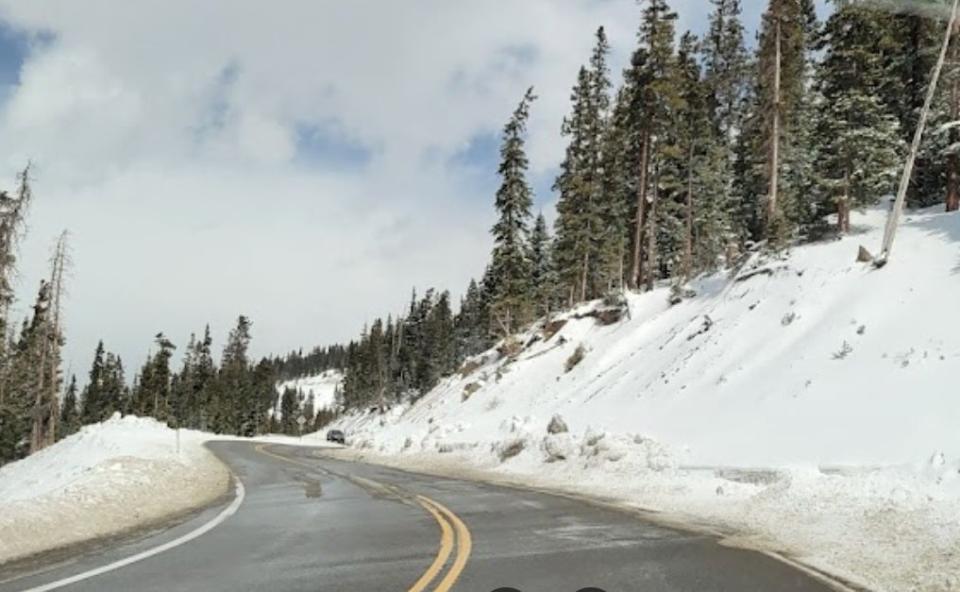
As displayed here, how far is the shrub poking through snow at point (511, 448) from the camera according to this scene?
27422mm

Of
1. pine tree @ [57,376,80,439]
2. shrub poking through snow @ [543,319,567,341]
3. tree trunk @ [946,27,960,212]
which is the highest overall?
tree trunk @ [946,27,960,212]

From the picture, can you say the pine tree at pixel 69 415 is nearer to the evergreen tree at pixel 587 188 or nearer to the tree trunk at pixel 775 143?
the evergreen tree at pixel 587 188

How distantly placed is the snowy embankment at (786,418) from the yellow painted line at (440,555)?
3.95 m

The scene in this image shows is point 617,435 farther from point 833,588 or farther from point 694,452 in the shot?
point 833,588

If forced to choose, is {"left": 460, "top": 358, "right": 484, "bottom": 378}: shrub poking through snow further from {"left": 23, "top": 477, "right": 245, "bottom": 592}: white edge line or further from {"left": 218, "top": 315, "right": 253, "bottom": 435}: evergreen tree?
{"left": 218, "top": 315, "right": 253, "bottom": 435}: evergreen tree

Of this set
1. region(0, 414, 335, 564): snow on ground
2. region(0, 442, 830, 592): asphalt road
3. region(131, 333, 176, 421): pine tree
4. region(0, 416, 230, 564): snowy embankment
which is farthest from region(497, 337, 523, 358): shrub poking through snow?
region(131, 333, 176, 421): pine tree

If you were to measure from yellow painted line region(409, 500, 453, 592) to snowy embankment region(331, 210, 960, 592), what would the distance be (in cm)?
395

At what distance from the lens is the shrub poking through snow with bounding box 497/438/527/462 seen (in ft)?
90.0

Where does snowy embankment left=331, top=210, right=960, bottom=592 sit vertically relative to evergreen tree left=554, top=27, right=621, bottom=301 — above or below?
below

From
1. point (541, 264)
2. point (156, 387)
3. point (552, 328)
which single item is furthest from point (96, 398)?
point (552, 328)

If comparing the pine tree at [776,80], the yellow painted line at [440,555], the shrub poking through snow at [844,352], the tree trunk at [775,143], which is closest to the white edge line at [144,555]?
the yellow painted line at [440,555]

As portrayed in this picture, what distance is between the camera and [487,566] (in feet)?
28.1

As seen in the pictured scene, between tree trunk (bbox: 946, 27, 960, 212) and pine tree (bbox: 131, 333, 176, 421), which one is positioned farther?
pine tree (bbox: 131, 333, 176, 421)

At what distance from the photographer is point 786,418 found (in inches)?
780
